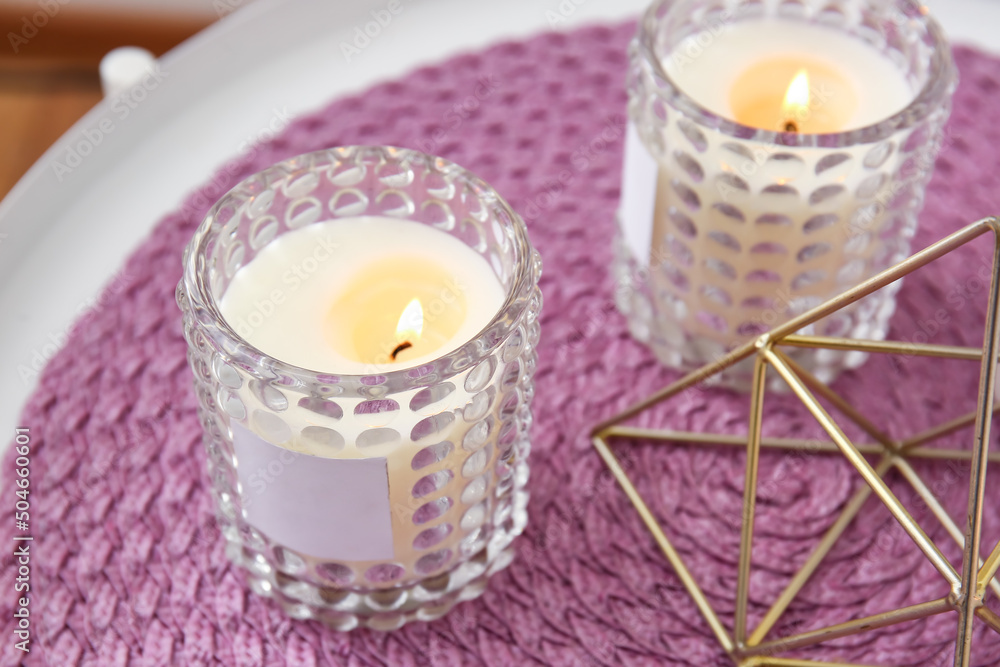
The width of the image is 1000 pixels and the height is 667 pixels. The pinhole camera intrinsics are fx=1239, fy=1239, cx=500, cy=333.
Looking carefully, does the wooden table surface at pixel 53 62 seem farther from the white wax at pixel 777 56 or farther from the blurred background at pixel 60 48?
the white wax at pixel 777 56

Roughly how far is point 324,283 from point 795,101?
0.76ft

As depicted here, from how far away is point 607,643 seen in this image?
0.50 meters

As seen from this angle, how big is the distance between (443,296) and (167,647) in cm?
18

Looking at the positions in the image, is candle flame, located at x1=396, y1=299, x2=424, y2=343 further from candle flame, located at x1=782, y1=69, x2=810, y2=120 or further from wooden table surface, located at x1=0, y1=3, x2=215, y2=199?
wooden table surface, located at x1=0, y1=3, x2=215, y2=199

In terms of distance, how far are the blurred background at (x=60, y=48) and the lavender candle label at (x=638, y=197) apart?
1.57ft

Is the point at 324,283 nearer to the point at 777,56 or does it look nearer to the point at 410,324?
the point at 410,324

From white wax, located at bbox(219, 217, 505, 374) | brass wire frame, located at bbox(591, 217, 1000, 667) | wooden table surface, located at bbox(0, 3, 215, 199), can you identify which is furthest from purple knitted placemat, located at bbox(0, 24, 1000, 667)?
wooden table surface, located at bbox(0, 3, 215, 199)

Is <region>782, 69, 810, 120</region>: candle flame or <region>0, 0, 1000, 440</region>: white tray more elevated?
<region>782, 69, 810, 120</region>: candle flame

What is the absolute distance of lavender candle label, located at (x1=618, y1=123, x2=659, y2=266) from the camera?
1.80 feet

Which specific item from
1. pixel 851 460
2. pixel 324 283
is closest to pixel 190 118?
pixel 324 283

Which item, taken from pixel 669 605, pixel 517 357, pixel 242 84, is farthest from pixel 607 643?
pixel 242 84

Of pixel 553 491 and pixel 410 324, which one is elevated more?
pixel 410 324

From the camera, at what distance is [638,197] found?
56cm

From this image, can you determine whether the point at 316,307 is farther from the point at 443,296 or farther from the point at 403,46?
the point at 403,46
